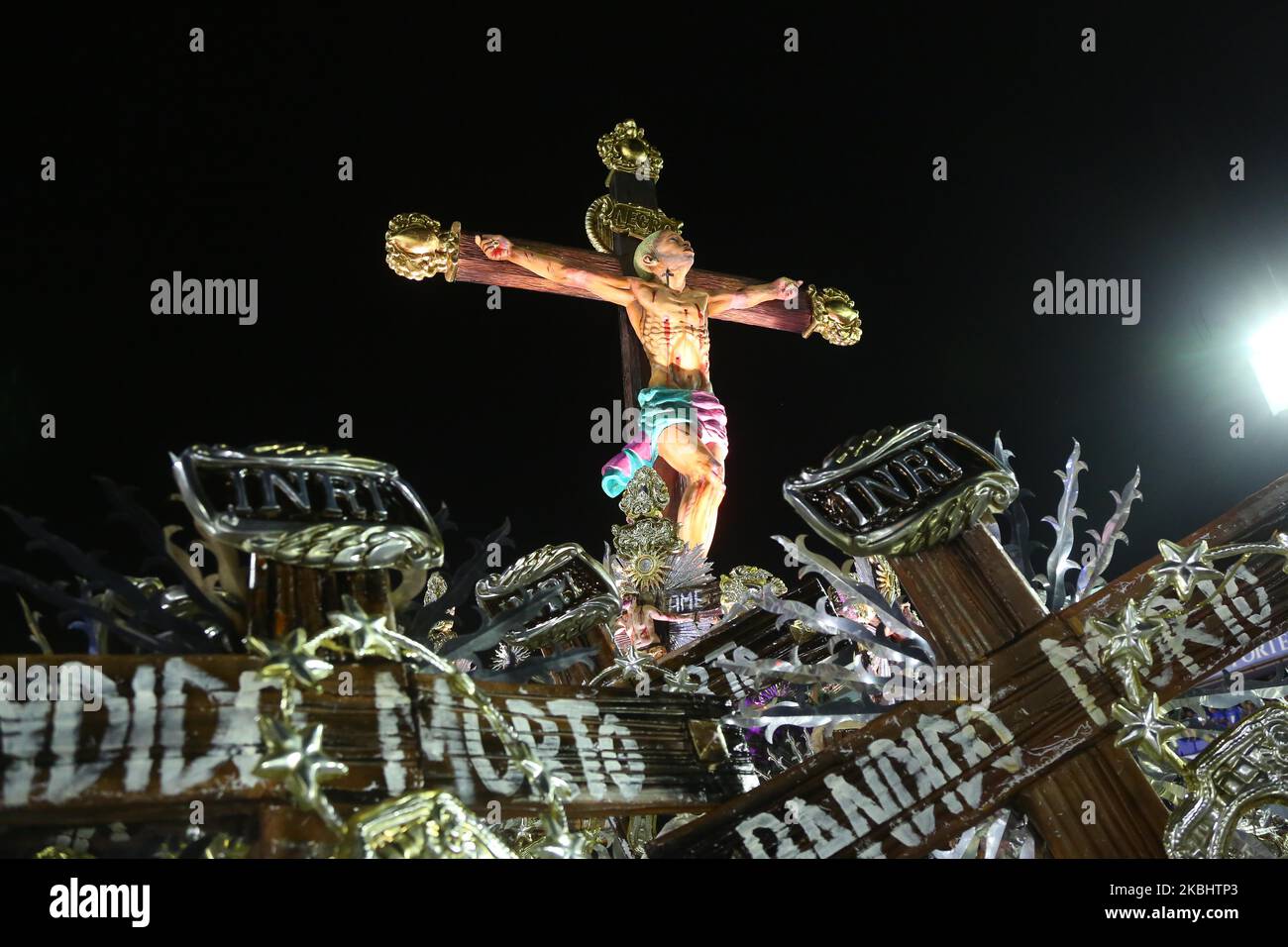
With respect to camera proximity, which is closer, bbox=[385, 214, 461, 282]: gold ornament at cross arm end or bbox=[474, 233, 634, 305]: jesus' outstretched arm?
bbox=[385, 214, 461, 282]: gold ornament at cross arm end

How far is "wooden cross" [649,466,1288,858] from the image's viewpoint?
2.04 m

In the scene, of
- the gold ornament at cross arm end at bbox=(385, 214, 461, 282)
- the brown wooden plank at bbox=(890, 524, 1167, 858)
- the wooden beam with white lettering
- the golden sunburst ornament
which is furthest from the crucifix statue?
the wooden beam with white lettering

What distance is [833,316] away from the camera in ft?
31.7

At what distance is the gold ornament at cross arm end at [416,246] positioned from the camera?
7887 millimetres

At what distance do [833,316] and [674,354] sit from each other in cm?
181

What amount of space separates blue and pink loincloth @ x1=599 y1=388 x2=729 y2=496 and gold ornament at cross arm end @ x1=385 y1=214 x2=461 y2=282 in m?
1.83

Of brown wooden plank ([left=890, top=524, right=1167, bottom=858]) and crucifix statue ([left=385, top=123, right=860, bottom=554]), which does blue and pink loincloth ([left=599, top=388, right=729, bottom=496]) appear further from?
brown wooden plank ([left=890, top=524, right=1167, bottom=858])

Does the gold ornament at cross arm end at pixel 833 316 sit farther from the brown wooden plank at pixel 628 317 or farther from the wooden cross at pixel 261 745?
the wooden cross at pixel 261 745

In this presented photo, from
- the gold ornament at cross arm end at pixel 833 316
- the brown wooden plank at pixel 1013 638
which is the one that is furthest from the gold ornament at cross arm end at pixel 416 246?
the brown wooden plank at pixel 1013 638

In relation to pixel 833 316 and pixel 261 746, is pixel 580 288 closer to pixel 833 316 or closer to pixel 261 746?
pixel 833 316

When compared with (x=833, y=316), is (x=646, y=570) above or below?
below

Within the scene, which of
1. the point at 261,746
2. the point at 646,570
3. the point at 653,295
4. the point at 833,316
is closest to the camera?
the point at 261,746

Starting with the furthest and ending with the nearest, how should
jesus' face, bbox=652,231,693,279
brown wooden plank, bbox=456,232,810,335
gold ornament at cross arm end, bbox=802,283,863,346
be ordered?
gold ornament at cross arm end, bbox=802,283,863,346
jesus' face, bbox=652,231,693,279
brown wooden plank, bbox=456,232,810,335

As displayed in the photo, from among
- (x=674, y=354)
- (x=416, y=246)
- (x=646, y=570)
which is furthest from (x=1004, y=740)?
(x=674, y=354)
